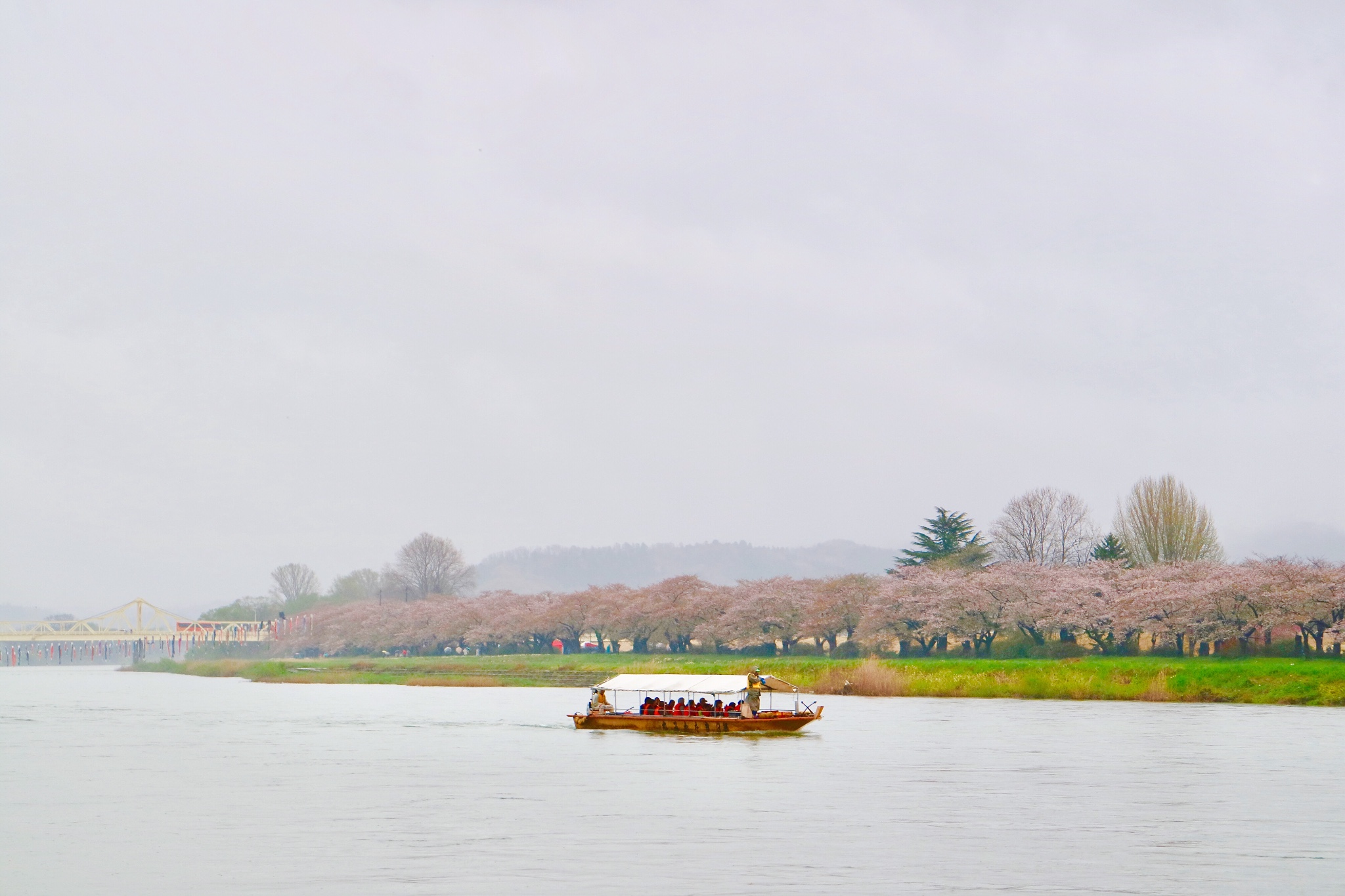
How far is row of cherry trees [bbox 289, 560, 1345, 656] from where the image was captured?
9531 centimetres

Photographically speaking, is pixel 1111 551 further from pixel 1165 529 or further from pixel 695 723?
pixel 695 723

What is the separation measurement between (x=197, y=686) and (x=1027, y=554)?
94.7 m

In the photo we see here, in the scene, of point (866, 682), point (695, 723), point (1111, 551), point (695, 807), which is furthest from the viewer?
point (1111, 551)

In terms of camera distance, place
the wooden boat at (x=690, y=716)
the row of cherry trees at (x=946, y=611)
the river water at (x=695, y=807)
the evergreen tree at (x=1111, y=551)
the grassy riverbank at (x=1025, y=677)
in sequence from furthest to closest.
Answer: the evergreen tree at (x=1111, y=551)
the row of cherry trees at (x=946, y=611)
the grassy riverbank at (x=1025, y=677)
the wooden boat at (x=690, y=716)
the river water at (x=695, y=807)

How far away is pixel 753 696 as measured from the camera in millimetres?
68375

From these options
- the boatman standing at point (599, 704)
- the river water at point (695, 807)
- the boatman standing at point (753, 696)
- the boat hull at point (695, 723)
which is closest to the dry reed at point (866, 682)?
the river water at point (695, 807)

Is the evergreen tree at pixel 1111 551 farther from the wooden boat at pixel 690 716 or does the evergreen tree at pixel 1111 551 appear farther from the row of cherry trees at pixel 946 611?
the wooden boat at pixel 690 716

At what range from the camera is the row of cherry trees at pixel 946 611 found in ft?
313

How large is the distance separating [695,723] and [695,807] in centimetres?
2760

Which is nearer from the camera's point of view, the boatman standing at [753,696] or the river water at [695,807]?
the river water at [695,807]

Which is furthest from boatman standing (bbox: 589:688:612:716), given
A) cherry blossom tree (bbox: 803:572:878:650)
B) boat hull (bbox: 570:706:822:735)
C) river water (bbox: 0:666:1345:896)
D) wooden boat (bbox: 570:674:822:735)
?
cherry blossom tree (bbox: 803:572:878:650)

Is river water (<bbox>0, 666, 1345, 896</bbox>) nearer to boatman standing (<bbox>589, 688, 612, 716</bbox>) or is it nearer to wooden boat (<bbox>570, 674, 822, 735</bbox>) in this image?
wooden boat (<bbox>570, 674, 822, 735</bbox>)

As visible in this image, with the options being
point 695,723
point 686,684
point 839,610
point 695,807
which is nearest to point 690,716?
point 695,723

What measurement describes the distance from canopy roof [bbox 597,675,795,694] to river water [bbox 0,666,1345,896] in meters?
2.97
